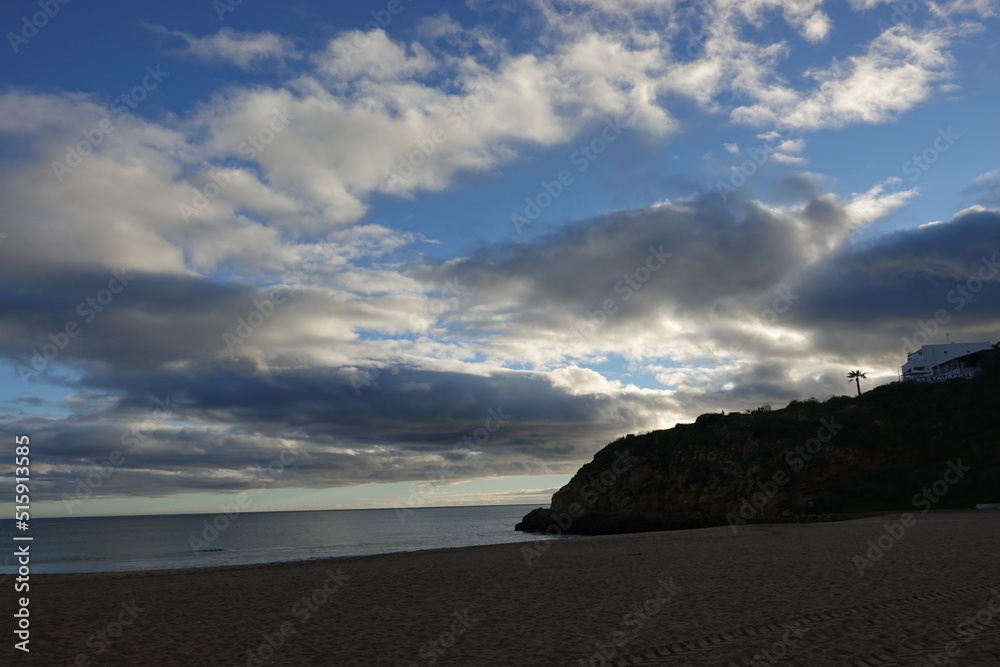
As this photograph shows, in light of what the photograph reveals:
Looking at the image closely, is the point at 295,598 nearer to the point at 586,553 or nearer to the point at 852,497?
the point at 586,553

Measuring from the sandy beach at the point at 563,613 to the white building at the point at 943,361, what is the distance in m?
72.2

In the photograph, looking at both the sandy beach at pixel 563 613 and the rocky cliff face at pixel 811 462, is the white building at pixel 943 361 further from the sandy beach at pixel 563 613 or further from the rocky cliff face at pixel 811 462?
the sandy beach at pixel 563 613

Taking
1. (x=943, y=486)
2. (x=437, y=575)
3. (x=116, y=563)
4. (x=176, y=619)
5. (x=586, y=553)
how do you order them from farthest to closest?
(x=943, y=486)
(x=116, y=563)
(x=586, y=553)
(x=437, y=575)
(x=176, y=619)

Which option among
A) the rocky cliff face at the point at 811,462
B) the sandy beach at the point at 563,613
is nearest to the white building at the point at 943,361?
the rocky cliff face at the point at 811,462

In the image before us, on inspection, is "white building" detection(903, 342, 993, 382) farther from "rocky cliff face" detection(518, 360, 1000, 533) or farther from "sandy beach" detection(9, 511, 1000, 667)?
"sandy beach" detection(9, 511, 1000, 667)

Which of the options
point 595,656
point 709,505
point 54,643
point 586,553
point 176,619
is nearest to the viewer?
point 595,656

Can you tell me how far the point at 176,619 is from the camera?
14.7 m

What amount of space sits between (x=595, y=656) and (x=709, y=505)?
183ft

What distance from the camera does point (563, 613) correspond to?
1367 cm

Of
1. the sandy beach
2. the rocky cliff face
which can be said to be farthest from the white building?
the sandy beach

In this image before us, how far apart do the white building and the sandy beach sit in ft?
237

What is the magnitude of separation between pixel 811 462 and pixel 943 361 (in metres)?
45.4

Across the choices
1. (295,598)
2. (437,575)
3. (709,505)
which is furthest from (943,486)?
(295,598)

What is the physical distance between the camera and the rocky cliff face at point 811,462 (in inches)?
2186
